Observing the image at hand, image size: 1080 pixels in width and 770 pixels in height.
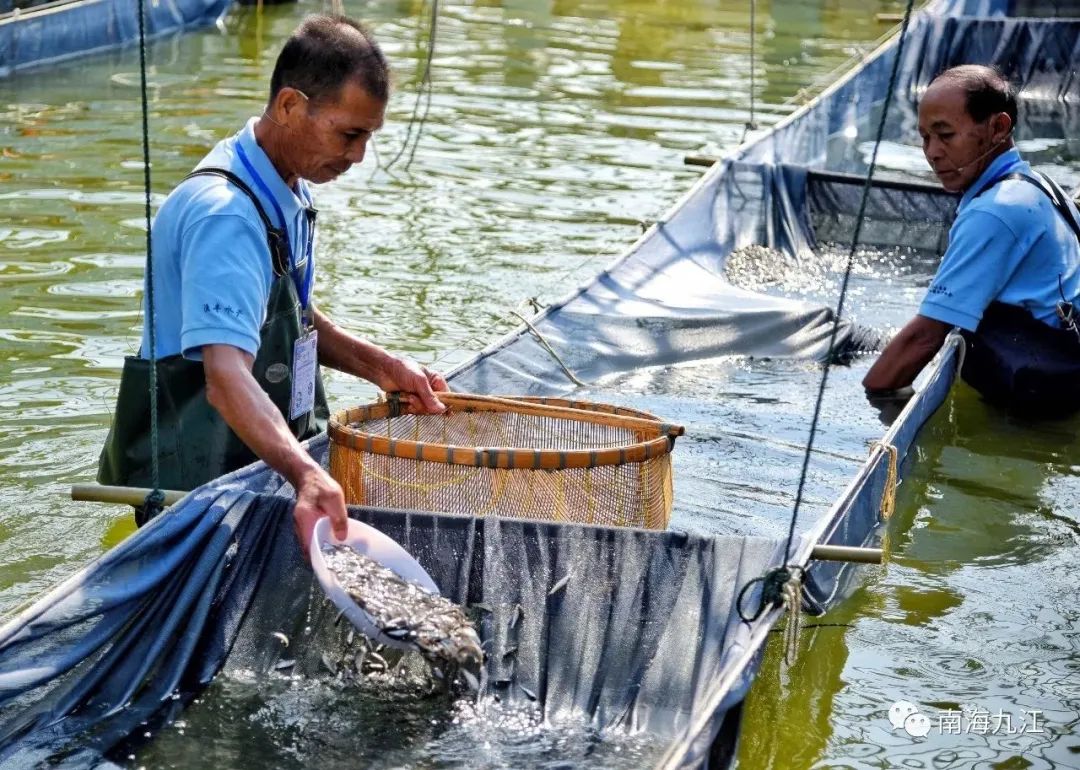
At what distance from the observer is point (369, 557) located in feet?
10.4

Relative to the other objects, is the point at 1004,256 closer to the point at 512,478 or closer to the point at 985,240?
the point at 985,240

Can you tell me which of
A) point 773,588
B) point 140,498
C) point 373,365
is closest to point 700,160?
point 373,365

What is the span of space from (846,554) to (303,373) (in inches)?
53.4

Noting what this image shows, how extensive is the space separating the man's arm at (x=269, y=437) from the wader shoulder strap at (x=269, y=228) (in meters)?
0.32

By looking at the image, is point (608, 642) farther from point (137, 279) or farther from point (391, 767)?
point (137, 279)

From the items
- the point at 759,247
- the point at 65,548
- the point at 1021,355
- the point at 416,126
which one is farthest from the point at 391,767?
the point at 416,126

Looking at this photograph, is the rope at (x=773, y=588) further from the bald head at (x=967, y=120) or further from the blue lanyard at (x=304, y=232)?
the bald head at (x=967, y=120)

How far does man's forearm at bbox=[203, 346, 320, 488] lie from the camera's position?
3.01 meters

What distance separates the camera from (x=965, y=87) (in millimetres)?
5402

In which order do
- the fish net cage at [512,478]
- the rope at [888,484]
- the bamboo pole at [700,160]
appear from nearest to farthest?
the fish net cage at [512,478] → the rope at [888,484] → the bamboo pole at [700,160]

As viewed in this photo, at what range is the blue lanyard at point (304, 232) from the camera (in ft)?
10.8

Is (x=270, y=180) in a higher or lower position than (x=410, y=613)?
higher

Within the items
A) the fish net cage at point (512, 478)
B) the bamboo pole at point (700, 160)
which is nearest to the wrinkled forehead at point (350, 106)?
the fish net cage at point (512, 478)

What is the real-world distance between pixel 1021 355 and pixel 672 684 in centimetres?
289
